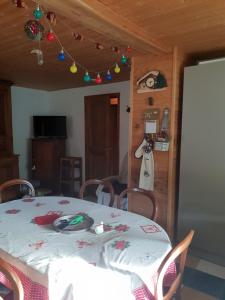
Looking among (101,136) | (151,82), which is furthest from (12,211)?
(101,136)

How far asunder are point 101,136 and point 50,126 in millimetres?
1141

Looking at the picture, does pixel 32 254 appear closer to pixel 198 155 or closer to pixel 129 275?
pixel 129 275

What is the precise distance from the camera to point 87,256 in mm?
1220

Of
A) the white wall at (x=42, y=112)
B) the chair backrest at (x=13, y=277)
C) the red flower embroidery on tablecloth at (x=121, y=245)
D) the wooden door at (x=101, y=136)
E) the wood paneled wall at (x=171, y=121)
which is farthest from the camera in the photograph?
the white wall at (x=42, y=112)

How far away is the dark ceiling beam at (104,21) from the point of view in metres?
1.40

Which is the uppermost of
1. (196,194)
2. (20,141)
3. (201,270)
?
(20,141)

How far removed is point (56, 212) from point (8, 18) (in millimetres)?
1480

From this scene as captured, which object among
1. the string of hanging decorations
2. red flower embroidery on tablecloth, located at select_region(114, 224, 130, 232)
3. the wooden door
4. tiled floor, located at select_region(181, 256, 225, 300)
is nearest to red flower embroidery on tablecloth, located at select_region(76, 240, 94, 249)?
red flower embroidery on tablecloth, located at select_region(114, 224, 130, 232)

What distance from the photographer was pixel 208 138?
7.57 feet

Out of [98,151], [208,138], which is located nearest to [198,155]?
[208,138]

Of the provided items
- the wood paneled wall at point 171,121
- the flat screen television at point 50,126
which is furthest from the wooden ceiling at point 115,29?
the flat screen television at point 50,126

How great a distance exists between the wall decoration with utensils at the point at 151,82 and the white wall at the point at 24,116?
3.01 metres

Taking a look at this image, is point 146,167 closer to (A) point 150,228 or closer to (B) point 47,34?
(A) point 150,228

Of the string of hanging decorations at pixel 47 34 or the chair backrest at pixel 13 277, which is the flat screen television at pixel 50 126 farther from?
the chair backrest at pixel 13 277
